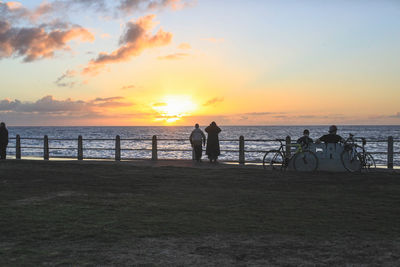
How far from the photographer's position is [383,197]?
10641 mm

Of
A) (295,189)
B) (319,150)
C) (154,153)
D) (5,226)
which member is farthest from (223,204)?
(154,153)

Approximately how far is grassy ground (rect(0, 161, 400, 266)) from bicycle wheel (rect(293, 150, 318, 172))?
2937 mm

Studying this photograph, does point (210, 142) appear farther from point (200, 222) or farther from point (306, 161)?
point (200, 222)

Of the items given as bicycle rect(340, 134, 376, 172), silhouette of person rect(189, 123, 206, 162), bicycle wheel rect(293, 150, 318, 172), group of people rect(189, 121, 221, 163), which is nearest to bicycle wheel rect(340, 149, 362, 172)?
bicycle rect(340, 134, 376, 172)

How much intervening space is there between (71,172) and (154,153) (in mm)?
6575

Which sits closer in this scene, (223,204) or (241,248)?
(241,248)

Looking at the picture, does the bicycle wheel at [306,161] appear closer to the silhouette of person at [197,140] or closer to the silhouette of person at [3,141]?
the silhouette of person at [197,140]

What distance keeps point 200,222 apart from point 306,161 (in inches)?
392

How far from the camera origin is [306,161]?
16.8 meters

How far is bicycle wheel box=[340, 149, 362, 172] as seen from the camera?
16562mm

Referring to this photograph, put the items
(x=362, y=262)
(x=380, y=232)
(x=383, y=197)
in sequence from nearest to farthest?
1. (x=362, y=262)
2. (x=380, y=232)
3. (x=383, y=197)

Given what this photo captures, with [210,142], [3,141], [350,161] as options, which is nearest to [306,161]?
[350,161]

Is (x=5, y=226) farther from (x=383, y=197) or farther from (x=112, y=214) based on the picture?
(x=383, y=197)

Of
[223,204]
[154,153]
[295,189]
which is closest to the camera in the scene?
[223,204]
